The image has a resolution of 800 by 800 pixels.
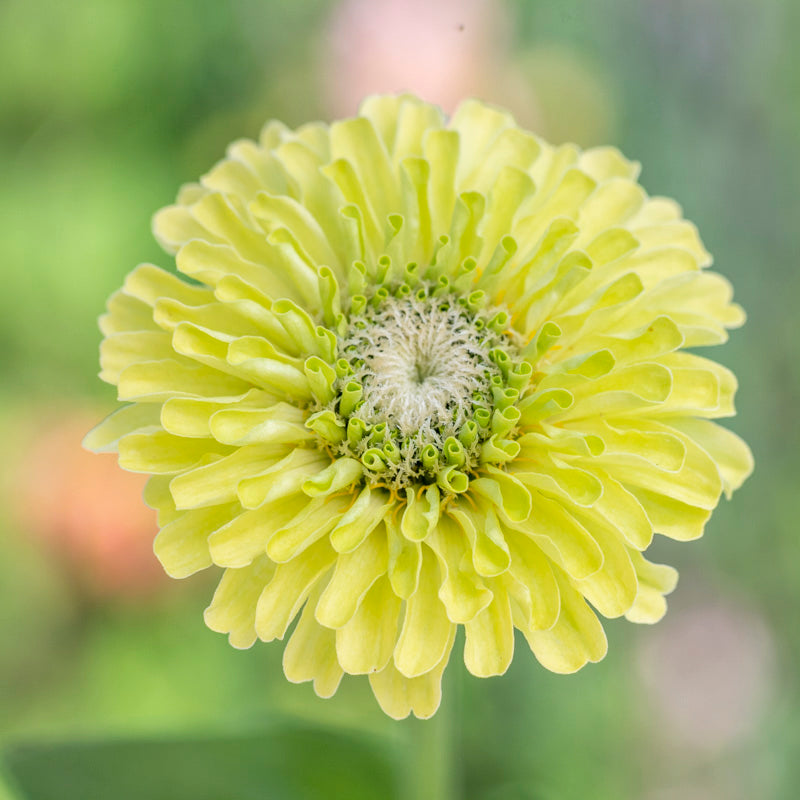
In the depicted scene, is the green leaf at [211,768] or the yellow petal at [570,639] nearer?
the yellow petal at [570,639]

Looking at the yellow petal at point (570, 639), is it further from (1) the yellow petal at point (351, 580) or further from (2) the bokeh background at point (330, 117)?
(2) the bokeh background at point (330, 117)

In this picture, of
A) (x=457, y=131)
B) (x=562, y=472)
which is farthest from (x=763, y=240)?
(x=562, y=472)

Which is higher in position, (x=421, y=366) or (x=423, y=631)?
(x=421, y=366)

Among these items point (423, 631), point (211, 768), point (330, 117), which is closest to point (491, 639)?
point (423, 631)

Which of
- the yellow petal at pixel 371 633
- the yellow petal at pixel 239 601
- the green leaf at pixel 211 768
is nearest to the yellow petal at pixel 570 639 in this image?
the yellow petal at pixel 371 633

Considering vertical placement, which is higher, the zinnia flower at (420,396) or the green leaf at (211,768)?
the zinnia flower at (420,396)

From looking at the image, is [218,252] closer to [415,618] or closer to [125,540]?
[415,618]

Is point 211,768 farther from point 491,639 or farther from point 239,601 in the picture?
point 491,639

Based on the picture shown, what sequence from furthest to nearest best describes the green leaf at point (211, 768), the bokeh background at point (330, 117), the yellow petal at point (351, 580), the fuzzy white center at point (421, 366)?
the bokeh background at point (330, 117) → the green leaf at point (211, 768) → the fuzzy white center at point (421, 366) → the yellow petal at point (351, 580)
